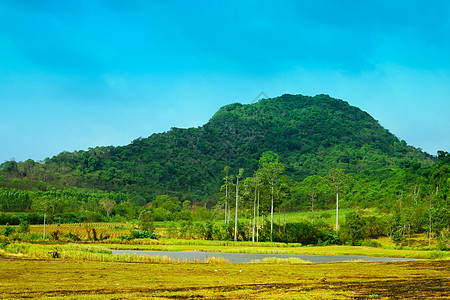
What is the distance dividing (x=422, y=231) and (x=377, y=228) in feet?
29.3

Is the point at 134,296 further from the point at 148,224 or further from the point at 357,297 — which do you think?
the point at 148,224

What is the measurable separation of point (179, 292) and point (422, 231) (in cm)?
7263

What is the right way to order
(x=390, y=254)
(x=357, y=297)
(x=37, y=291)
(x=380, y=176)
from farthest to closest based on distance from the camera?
1. (x=380, y=176)
2. (x=390, y=254)
3. (x=37, y=291)
4. (x=357, y=297)

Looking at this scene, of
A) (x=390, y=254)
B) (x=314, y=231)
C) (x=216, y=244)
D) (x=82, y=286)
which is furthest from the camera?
(x=314, y=231)

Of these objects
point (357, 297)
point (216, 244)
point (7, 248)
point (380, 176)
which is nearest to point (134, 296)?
point (357, 297)

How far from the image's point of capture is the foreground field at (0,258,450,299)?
19.2 metres

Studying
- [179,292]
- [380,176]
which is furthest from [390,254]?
[380,176]

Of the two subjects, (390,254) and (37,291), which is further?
(390,254)

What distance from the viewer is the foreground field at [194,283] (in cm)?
1917

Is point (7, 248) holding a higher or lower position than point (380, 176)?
lower

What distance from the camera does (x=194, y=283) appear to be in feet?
79.8

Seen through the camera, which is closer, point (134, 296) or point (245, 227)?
point (134, 296)

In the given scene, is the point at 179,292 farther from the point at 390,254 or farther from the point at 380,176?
the point at 380,176

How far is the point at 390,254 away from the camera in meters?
54.1
